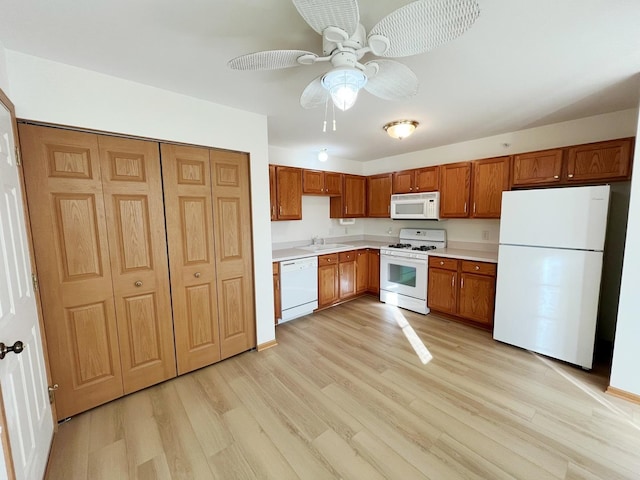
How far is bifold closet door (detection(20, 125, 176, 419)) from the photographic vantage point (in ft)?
5.63

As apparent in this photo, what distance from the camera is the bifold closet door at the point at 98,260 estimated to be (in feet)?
5.63

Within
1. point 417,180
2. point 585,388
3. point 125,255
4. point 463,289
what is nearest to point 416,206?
point 417,180

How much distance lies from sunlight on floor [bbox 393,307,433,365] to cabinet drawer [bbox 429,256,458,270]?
839mm

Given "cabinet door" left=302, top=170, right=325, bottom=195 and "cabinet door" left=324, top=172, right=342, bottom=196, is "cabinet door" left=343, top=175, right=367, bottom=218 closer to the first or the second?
"cabinet door" left=324, top=172, right=342, bottom=196

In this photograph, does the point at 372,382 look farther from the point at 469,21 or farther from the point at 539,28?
the point at 539,28

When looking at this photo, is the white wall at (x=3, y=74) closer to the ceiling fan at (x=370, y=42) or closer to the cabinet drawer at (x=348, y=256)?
the ceiling fan at (x=370, y=42)

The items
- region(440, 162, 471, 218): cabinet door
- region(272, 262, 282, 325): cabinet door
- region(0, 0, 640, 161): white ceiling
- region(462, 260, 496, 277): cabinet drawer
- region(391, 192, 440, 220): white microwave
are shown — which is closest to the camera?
region(0, 0, 640, 161): white ceiling

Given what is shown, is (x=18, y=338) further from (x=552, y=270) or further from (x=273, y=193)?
(x=552, y=270)

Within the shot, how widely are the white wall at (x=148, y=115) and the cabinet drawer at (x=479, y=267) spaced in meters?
2.39

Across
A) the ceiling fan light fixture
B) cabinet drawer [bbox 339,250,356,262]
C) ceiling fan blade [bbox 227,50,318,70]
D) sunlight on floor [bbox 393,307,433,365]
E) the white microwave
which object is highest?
ceiling fan blade [bbox 227,50,318,70]

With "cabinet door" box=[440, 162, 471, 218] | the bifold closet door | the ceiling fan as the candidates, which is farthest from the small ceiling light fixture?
the bifold closet door

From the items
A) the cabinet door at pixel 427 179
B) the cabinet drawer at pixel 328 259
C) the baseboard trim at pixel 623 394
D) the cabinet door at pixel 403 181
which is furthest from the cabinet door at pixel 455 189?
the baseboard trim at pixel 623 394

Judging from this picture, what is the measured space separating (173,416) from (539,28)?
10.9 feet

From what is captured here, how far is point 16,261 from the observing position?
1.39 meters
